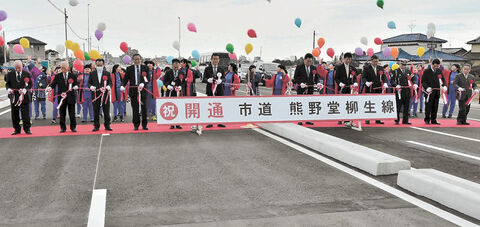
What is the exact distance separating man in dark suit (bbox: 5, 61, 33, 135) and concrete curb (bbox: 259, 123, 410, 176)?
6.23 metres

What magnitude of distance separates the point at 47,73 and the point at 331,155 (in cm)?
1042

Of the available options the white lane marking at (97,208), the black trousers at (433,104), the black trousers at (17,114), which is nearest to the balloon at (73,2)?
the black trousers at (17,114)

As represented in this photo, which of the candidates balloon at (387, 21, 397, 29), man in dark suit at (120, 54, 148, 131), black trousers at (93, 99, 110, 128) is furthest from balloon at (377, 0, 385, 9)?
black trousers at (93, 99, 110, 128)

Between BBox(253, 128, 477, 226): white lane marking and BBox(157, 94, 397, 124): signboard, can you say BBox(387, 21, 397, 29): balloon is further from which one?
BBox(253, 128, 477, 226): white lane marking

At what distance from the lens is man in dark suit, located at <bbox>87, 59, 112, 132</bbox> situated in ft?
35.8

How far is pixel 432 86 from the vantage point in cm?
1244

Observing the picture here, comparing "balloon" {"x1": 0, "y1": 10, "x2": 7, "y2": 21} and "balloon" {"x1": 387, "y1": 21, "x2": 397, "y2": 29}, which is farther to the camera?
"balloon" {"x1": 387, "y1": 21, "x2": 397, "y2": 29}

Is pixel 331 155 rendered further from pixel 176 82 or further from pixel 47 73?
pixel 47 73

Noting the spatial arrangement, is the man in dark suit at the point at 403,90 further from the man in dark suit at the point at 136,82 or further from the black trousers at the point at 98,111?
the black trousers at the point at 98,111

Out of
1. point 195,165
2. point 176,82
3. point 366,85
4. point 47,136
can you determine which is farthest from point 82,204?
point 366,85

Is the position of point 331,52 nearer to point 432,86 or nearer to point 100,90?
point 432,86

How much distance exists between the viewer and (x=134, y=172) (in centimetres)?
661

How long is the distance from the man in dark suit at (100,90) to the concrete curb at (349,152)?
4.51m

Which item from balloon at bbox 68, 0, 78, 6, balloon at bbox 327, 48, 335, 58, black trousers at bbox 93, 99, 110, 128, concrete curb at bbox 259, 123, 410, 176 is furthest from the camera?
balloon at bbox 327, 48, 335, 58
